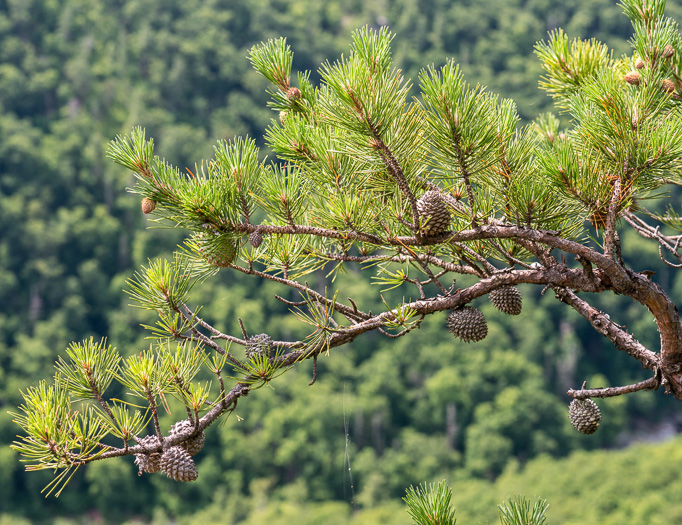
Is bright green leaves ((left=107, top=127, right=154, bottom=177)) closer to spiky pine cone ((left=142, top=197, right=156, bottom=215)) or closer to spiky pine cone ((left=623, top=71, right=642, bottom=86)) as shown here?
spiky pine cone ((left=142, top=197, right=156, bottom=215))

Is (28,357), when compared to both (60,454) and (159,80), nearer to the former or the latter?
(159,80)

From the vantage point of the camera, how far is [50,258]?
3753 cm

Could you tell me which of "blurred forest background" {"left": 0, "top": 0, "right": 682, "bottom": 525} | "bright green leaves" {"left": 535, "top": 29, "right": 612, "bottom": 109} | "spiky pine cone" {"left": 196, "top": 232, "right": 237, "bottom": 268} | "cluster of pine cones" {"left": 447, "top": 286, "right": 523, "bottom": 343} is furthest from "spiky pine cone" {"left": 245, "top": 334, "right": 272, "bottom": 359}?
"blurred forest background" {"left": 0, "top": 0, "right": 682, "bottom": 525}

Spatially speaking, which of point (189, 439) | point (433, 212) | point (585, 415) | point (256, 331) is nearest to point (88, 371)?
point (189, 439)

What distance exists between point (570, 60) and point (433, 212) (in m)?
0.90

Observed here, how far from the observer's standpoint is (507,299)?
165 centimetres

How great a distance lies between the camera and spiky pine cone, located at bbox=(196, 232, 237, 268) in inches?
58.4

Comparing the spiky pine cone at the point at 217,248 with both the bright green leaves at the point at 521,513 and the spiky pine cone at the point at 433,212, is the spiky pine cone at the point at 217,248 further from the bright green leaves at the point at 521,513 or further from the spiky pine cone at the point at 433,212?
the bright green leaves at the point at 521,513

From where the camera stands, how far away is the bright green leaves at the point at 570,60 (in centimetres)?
197

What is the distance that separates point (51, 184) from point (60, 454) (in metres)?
42.1

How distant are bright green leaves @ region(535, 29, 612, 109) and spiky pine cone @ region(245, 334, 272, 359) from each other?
1.07 metres

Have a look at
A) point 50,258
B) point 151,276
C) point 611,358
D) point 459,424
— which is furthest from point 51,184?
point 151,276

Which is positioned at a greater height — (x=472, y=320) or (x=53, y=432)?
(x=472, y=320)

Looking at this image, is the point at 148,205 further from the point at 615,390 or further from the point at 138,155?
the point at 615,390
